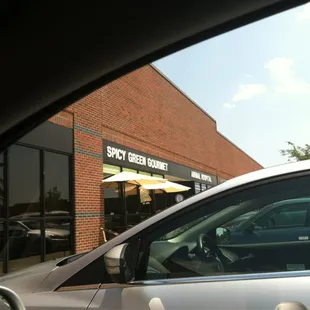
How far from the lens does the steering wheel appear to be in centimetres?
253

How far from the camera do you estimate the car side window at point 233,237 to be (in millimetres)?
2443

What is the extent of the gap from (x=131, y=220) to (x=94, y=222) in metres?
2.69

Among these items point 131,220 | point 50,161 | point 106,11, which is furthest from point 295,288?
point 131,220

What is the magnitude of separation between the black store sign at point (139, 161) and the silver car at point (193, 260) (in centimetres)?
989

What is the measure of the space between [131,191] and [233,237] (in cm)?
1183

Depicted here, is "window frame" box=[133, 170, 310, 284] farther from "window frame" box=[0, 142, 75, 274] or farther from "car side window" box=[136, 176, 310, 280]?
"window frame" box=[0, 142, 75, 274]

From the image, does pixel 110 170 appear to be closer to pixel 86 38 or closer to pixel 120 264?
pixel 86 38

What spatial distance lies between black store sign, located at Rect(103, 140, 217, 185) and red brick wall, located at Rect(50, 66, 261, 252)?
232 millimetres

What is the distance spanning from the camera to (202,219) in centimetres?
253

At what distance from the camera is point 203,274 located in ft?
7.96

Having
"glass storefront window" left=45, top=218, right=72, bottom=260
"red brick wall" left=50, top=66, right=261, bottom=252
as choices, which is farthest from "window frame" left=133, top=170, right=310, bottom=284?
"red brick wall" left=50, top=66, right=261, bottom=252

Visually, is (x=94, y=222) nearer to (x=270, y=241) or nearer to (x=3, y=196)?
(x=3, y=196)

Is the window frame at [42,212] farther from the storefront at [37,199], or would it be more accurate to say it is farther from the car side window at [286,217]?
the car side window at [286,217]

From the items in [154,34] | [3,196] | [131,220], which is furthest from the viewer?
[131,220]
